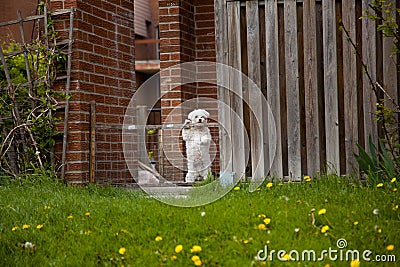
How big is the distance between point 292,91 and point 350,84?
1.62ft

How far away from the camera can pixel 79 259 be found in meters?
3.78

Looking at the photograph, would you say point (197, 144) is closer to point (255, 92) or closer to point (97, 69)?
point (97, 69)

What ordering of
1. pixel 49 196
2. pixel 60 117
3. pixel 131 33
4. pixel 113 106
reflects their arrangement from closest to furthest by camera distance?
pixel 49 196 < pixel 60 117 < pixel 113 106 < pixel 131 33

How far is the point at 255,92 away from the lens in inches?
226

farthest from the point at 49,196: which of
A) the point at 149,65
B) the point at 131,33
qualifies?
the point at 149,65

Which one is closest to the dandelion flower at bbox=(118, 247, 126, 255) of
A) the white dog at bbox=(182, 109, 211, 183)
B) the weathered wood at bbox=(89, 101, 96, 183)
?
the weathered wood at bbox=(89, 101, 96, 183)

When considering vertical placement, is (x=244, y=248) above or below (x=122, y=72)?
below

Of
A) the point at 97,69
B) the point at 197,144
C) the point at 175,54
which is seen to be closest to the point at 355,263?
the point at 197,144

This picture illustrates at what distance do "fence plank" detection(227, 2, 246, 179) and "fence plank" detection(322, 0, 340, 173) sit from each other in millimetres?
727

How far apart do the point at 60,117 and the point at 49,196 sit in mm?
1446

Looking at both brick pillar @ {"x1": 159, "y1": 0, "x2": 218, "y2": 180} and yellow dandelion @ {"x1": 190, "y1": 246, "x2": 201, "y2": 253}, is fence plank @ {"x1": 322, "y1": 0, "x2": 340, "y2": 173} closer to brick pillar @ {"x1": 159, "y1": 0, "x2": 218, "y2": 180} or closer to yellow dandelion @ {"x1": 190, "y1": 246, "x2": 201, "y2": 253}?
yellow dandelion @ {"x1": 190, "y1": 246, "x2": 201, "y2": 253}

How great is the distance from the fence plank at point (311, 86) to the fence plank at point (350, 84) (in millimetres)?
246

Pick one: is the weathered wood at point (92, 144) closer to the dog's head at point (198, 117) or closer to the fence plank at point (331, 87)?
the dog's head at point (198, 117)

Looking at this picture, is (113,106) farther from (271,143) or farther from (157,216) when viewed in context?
(157,216)
